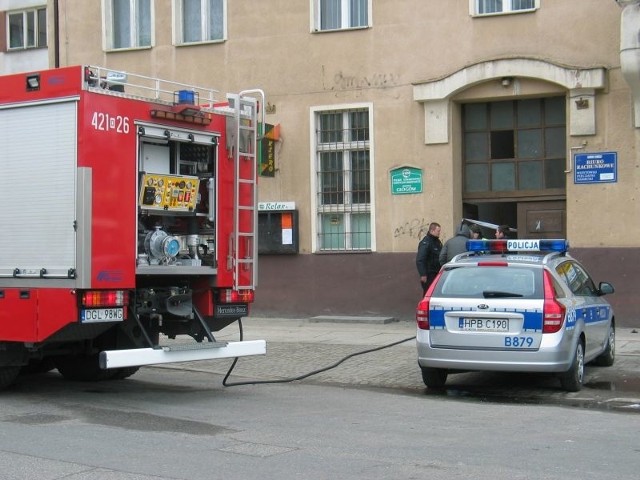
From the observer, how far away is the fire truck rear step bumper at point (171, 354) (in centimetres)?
897

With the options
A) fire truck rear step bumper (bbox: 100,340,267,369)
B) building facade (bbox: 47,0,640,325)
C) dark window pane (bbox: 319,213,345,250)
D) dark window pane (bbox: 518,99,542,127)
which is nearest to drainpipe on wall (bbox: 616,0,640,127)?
building facade (bbox: 47,0,640,325)

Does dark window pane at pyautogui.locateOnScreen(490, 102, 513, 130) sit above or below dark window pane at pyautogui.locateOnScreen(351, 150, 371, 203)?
above

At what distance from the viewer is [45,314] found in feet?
30.4

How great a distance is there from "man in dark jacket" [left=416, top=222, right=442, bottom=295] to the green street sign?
1.20m

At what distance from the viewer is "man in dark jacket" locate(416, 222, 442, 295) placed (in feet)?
52.2

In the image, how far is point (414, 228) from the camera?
1711 cm

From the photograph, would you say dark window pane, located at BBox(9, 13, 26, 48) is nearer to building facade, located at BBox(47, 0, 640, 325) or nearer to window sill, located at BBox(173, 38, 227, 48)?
building facade, located at BBox(47, 0, 640, 325)

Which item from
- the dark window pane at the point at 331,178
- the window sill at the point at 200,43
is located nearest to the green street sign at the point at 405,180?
the dark window pane at the point at 331,178

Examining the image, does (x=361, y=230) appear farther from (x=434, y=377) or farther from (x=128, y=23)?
(x=434, y=377)

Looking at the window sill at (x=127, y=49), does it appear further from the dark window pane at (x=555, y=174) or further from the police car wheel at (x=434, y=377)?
the police car wheel at (x=434, y=377)

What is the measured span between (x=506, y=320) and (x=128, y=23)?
1278cm

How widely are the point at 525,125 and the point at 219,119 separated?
26.3 feet

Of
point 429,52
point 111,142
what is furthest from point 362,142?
point 111,142

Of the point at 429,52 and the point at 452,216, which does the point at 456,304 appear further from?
the point at 429,52
